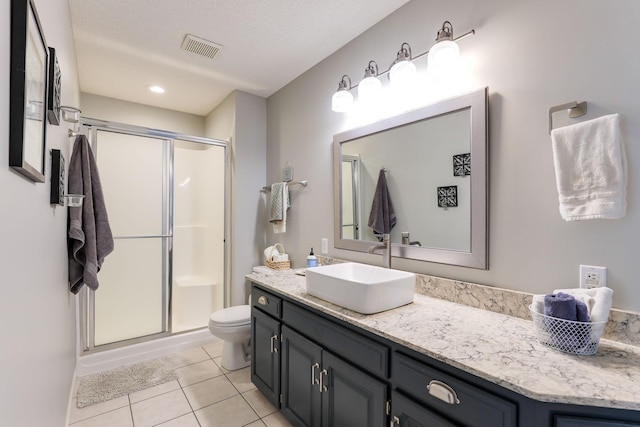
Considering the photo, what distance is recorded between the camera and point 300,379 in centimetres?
163

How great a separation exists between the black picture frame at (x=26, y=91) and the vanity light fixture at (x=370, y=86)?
1.51 metres

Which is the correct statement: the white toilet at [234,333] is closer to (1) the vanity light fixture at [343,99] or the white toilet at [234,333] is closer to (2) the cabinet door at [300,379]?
(2) the cabinet door at [300,379]

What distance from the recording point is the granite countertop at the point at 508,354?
759 mm

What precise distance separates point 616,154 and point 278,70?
2.36 metres

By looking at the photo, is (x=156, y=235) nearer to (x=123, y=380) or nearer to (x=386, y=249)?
(x=123, y=380)

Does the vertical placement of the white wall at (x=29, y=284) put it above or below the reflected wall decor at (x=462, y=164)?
below

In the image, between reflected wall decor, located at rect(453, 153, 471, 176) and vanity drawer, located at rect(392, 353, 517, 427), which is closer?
vanity drawer, located at rect(392, 353, 517, 427)

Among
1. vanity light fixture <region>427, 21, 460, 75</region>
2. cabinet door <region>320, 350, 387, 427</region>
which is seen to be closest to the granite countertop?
cabinet door <region>320, 350, 387, 427</region>

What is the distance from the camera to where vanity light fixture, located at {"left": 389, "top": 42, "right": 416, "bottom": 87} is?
1.64 m

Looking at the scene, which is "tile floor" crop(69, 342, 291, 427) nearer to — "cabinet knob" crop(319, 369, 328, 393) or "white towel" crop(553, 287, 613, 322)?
"cabinet knob" crop(319, 369, 328, 393)

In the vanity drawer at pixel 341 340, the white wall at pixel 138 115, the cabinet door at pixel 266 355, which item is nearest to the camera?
the vanity drawer at pixel 341 340

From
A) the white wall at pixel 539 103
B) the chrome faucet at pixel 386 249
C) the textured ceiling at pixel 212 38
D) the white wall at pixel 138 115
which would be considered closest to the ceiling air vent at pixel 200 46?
the textured ceiling at pixel 212 38

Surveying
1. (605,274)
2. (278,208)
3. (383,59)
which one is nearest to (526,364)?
(605,274)

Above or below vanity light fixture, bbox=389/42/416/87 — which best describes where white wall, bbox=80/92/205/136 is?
above
